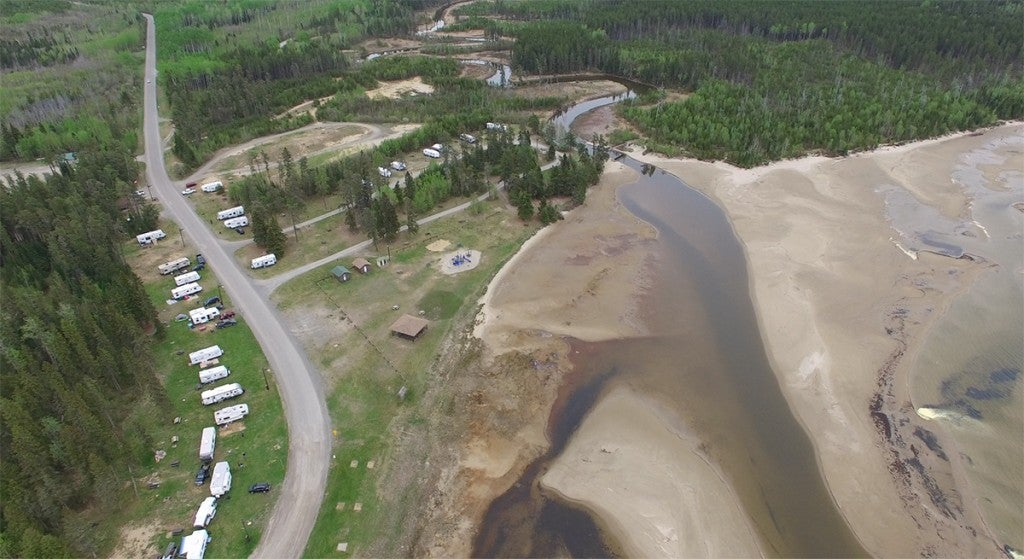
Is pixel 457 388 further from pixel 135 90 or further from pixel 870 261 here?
pixel 135 90

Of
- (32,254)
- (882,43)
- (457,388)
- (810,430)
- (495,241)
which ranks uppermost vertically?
(882,43)

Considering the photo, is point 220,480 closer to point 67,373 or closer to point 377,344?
point 67,373

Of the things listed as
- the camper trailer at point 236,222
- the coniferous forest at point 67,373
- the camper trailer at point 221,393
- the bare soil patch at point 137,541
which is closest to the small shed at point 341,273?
the coniferous forest at point 67,373

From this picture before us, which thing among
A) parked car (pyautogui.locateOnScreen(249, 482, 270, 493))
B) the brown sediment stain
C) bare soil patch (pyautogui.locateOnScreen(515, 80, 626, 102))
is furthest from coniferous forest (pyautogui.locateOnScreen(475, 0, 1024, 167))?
parked car (pyautogui.locateOnScreen(249, 482, 270, 493))

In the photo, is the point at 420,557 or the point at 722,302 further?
the point at 722,302

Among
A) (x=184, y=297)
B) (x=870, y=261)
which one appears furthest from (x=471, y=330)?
(x=870, y=261)

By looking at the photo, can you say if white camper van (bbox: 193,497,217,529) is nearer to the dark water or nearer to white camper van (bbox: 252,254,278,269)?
the dark water

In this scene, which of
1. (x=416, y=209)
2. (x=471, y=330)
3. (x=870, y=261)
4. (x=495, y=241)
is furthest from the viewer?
(x=416, y=209)
